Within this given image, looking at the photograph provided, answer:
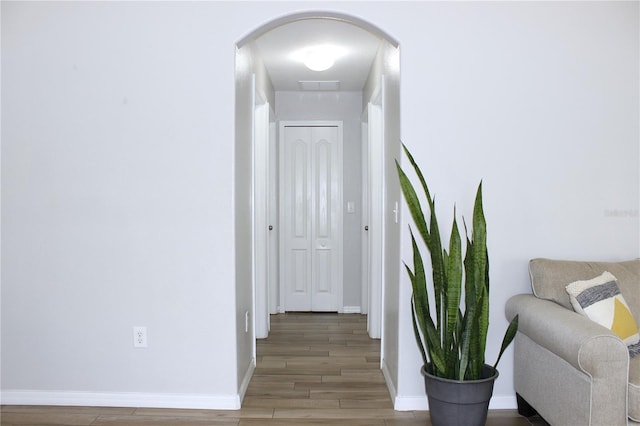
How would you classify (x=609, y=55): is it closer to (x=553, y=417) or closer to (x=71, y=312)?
(x=553, y=417)

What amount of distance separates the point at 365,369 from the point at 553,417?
147 cm

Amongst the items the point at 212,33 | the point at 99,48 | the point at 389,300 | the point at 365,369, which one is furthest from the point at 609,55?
the point at 99,48

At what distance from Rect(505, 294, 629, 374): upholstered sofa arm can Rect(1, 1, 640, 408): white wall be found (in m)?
0.38

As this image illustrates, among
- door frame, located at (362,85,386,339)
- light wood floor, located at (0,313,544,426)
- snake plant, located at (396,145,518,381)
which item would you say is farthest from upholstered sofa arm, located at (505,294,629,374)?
door frame, located at (362,85,386,339)

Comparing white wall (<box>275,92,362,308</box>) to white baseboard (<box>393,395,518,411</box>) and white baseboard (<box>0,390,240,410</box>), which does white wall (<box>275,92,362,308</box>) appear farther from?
white baseboard (<box>0,390,240,410</box>)

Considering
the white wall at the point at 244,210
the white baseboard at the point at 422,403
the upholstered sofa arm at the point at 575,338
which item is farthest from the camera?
the white wall at the point at 244,210

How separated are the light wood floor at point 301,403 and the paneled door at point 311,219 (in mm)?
1332

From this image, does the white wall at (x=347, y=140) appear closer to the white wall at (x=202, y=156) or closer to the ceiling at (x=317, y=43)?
the ceiling at (x=317, y=43)

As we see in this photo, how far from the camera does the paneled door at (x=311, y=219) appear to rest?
215 inches

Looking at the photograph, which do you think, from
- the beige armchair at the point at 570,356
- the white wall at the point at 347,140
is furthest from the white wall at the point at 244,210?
the white wall at the point at 347,140

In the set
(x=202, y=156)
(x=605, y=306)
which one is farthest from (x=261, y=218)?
(x=605, y=306)

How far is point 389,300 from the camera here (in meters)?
3.27

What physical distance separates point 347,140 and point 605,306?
347 centimetres

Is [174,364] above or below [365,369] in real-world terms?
above
